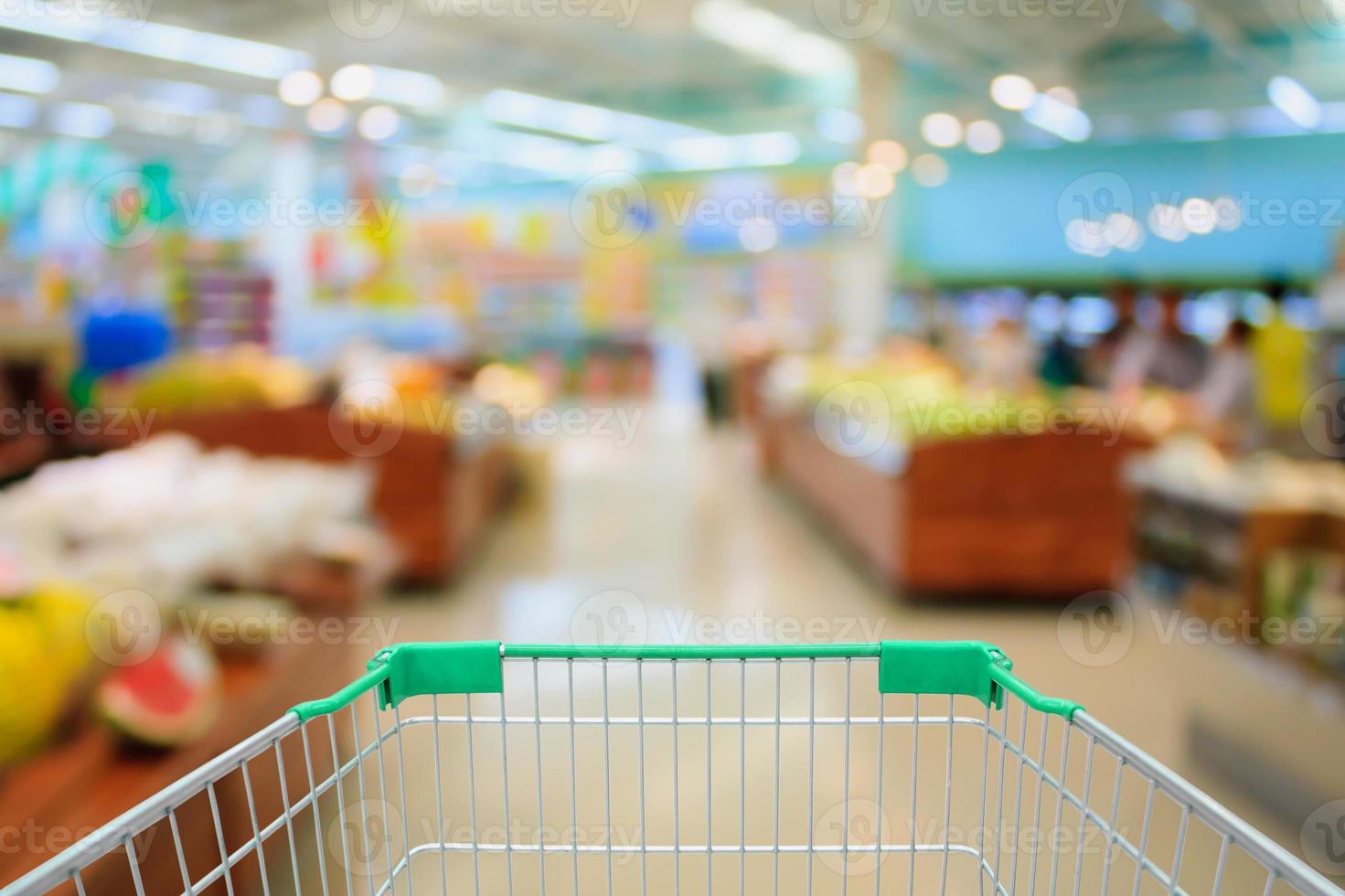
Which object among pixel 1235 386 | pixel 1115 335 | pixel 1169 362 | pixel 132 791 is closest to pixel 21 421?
pixel 132 791

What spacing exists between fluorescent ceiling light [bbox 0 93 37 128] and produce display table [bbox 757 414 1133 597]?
915 centimetres

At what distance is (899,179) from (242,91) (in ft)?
32.5

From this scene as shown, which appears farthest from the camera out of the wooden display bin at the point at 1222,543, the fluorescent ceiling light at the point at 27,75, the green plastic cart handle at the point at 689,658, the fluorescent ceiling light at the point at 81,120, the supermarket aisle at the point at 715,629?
the fluorescent ceiling light at the point at 81,120

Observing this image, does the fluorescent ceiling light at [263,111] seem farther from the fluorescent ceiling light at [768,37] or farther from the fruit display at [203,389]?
the fruit display at [203,389]

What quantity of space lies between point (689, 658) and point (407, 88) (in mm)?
11746

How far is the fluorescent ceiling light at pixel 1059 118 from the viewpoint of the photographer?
12.9 meters

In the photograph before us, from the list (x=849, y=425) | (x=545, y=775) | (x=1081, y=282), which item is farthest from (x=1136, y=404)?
(x=1081, y=282)

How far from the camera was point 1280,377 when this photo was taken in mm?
6527

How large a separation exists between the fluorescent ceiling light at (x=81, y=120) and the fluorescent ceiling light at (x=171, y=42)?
40.3 inches

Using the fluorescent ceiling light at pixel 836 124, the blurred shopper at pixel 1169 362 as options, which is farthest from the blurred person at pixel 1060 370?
the fluorescent ceiling light at pixel 836 124

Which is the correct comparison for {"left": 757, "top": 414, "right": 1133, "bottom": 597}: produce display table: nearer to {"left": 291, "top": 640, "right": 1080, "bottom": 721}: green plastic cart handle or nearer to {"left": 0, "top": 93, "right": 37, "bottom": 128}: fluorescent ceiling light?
{"left": 291, "top": 640, "right": 1080, "bottom": 721}: green plastic cart handle

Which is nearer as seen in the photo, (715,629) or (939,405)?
(715,629)

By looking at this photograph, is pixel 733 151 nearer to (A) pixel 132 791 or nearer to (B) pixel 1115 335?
(B) pixel 1115 335

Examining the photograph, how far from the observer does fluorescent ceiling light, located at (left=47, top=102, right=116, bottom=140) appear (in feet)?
32.8
